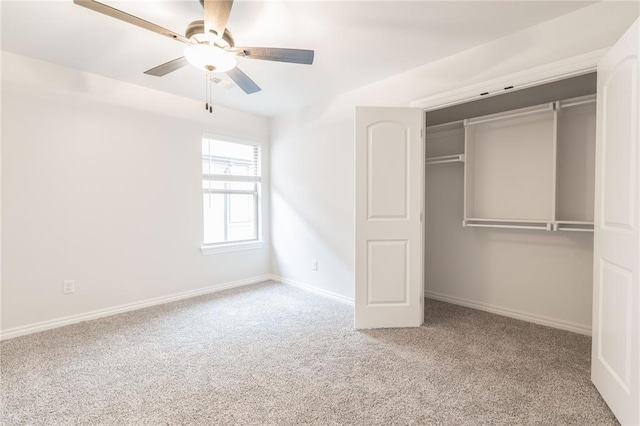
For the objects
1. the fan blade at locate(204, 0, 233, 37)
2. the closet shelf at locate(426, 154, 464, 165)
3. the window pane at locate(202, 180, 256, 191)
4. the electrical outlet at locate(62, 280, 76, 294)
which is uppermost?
the fan blade at locate(204, 0, 233, 37)

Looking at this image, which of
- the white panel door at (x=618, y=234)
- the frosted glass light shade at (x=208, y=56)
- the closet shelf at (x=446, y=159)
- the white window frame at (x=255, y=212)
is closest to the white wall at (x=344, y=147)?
the white window frame at (x=255, y=212)

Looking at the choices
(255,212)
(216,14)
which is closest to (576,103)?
(216,14)

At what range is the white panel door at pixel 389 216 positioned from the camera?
2910mm

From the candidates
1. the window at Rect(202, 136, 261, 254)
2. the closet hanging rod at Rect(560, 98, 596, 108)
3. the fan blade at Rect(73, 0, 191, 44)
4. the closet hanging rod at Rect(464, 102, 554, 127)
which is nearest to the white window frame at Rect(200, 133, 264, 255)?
the window at Rect(202, 136, 261, 254)

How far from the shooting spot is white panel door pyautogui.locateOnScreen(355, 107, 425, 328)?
291 centimetres

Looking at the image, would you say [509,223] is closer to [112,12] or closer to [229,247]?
[229,247]

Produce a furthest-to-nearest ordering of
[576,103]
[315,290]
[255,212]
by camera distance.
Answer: [255,212]
[315,290]
[576,103]

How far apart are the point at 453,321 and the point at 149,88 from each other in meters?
4.25

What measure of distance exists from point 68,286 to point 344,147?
3.30 metres

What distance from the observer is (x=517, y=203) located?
328 cm

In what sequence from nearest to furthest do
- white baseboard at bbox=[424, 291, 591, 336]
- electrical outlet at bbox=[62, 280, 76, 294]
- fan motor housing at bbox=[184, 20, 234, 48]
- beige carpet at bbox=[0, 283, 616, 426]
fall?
beige carpet at bbox=[0, 283, 616, 426] → fan motor housing at bbox=[184, 20, 234, 48] → white baseboard at bbox=[424, 291, 591, 336] → electrical outlet at bbox=[62, 280, 76, 294]

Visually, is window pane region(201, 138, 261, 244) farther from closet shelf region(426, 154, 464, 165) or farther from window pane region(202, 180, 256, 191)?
closet shelf region(426, 154, 464, 165)

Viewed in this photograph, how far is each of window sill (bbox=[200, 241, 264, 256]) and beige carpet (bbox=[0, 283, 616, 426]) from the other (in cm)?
110

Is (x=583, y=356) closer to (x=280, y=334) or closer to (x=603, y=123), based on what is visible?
(x=603, y=123)
